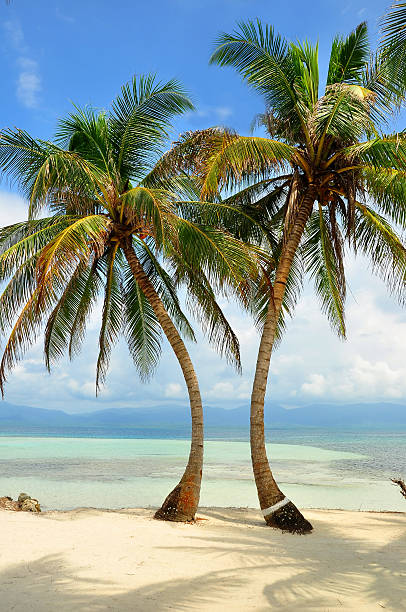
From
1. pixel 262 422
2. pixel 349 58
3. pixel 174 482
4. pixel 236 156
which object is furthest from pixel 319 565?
pixel 174 482

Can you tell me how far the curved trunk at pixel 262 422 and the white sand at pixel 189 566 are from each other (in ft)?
1.18

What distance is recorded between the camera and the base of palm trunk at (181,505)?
9.62 metres

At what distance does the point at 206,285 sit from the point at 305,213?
2464 millimetres

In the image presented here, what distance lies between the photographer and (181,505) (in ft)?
31.8

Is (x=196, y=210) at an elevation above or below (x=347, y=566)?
above

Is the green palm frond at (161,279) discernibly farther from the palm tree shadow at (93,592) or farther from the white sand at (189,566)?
the palm tree shadow at (93,592)

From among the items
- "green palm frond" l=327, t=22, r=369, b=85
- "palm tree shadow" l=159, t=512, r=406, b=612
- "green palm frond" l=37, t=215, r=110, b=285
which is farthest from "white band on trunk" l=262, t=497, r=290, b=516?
"green palm frond" l=327, t=22, r=369, b=85

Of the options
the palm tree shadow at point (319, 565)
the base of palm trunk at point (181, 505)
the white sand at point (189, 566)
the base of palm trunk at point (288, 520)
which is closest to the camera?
the white sand at point (189, 566)

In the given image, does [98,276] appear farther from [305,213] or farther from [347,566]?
[347,566]

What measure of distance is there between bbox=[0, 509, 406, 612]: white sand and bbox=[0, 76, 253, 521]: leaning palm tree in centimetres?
168

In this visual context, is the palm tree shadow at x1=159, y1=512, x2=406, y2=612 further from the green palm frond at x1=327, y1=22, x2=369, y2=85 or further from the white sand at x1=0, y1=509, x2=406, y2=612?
the green palm frond at x1=327, y1=22, x2=369, y2=85

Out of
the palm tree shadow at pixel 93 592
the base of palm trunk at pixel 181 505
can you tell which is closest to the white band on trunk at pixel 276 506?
the base of palm trunk at pixel 181 505

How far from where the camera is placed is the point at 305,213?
10531mm

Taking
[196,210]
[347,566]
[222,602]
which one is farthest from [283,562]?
[196,210]
